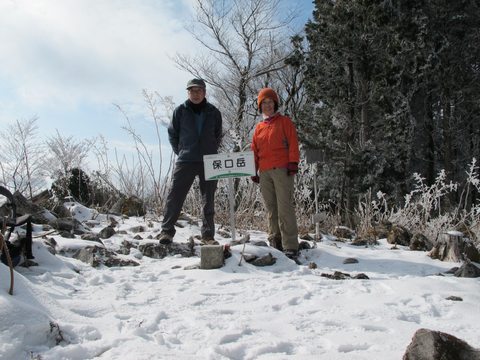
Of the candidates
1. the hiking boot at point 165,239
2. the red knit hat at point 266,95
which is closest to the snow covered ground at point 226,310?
the hiking boot at point 165,239

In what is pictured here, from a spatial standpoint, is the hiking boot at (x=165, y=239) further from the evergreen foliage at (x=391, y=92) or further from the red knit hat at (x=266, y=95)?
the evergreen foliage at (x=391, y=92)

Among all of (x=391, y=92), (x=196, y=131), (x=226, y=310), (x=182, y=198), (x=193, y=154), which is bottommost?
(x=226, y=310)

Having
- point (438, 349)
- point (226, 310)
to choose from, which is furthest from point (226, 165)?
point (438, 349)

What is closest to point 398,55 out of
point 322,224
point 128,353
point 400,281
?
point 322,224

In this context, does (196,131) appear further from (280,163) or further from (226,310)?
(226,310)

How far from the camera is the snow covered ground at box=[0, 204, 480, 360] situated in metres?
1.85

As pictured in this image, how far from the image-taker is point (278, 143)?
4000mm

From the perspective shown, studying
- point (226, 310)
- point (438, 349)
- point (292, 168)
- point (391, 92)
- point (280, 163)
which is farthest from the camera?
point (391, 92)

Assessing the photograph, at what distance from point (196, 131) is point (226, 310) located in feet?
7.47

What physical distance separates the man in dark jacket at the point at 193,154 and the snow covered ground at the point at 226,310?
2.01ft

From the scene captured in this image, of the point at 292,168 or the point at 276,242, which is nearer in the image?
the point at 292,168

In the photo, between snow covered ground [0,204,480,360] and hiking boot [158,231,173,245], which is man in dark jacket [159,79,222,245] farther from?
snow covered ground [0,204,480,360]

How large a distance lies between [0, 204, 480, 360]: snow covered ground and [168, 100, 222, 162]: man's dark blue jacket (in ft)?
3.73

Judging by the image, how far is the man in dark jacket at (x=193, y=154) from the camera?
428cm
